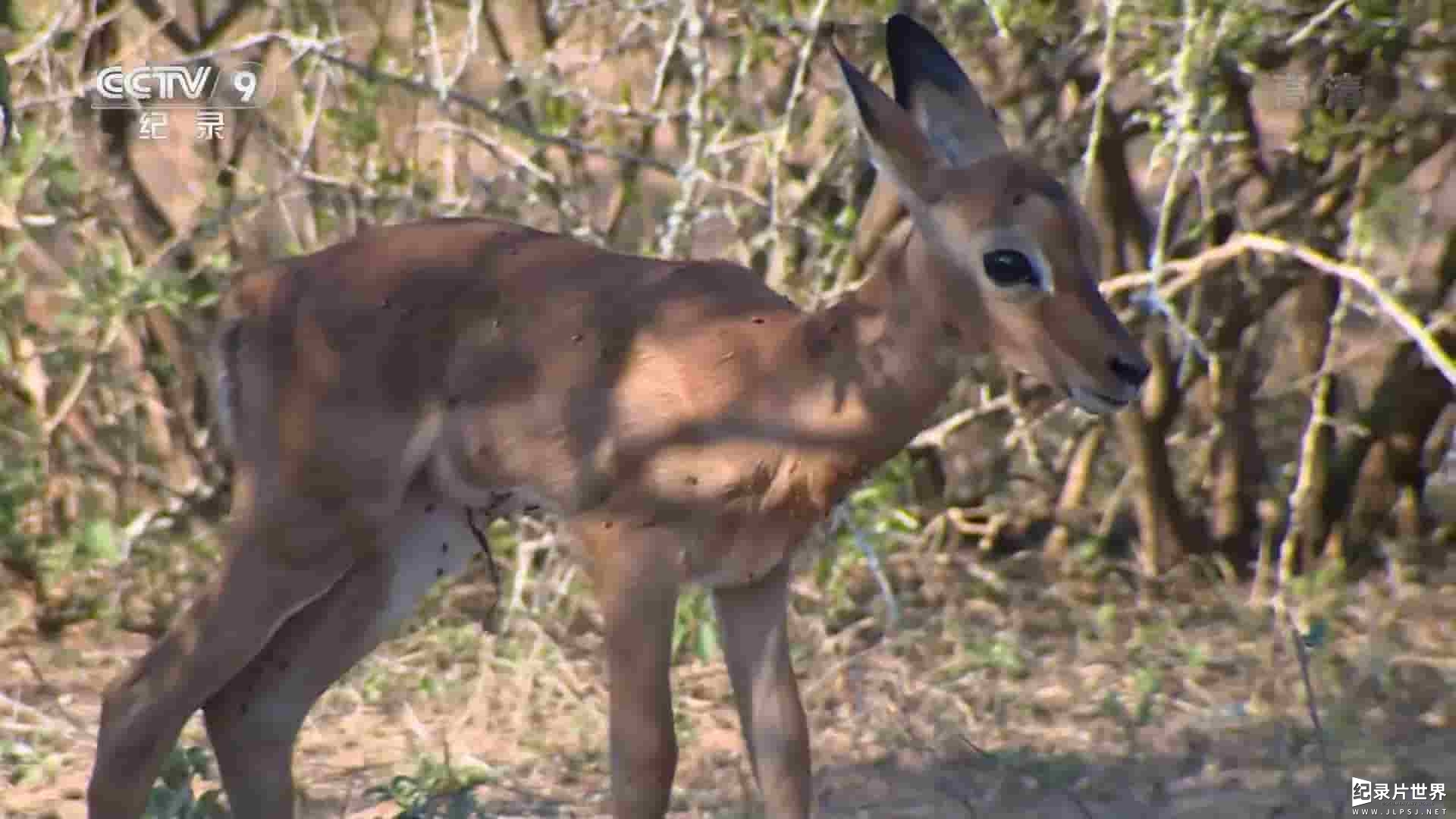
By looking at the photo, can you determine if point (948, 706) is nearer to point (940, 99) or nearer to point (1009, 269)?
point (940, 99)

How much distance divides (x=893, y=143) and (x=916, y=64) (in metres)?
0.42

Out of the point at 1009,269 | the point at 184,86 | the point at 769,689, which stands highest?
the point at 184,86

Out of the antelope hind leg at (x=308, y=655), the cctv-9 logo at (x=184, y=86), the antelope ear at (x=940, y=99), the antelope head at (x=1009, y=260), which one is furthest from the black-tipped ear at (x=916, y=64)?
the cctv-9 logo at (x=184, y=86)

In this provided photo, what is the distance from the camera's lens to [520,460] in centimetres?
531

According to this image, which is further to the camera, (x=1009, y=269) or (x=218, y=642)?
(x=218, y=642)

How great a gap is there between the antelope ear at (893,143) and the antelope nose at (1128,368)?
0.57m

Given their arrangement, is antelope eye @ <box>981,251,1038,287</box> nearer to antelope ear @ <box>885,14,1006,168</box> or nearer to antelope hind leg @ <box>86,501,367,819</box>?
antelope ear @ <box>885,14,1006,168</box>

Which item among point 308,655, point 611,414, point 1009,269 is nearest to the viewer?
point 1009,269

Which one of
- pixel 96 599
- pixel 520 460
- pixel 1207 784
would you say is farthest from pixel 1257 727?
pixel 96 599

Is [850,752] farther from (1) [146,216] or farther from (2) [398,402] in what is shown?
(1) [146,216]

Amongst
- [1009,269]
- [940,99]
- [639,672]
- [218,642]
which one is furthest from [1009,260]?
[218,642]

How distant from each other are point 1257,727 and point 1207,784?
0.56 meters

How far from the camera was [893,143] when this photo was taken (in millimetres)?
4984

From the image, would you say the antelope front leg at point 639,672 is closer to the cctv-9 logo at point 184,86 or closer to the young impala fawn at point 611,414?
the young impala fawn at point 611,414
